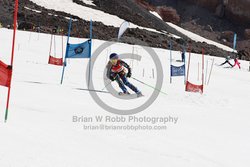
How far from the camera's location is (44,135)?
4781mm

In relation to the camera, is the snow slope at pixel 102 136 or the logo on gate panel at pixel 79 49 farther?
the logo on gate panel at pixel 79 49

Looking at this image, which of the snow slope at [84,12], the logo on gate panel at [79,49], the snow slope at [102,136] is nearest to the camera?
the snow slope at [102,136]

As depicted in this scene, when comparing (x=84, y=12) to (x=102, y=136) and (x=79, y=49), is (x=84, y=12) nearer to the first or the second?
(x=79, y=49)

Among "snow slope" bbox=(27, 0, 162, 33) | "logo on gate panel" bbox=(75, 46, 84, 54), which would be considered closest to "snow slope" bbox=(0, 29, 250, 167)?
"logo on gate panel" bbox=(75, 46, 84, 54)

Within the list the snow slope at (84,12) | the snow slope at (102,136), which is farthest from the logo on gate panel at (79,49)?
the snow slope at (84,12)

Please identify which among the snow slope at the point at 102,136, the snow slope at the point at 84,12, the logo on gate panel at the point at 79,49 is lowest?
the snow slope at the point at 102,136

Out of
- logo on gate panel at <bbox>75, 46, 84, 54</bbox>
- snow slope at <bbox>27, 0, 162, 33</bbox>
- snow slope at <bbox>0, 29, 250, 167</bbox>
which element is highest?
snow slope at <bbox>27, 0, 162, 33</bbox>

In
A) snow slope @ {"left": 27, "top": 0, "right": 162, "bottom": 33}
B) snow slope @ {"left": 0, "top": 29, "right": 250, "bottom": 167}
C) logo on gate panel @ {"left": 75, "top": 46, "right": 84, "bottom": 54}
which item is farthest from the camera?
snow slope @ {"left": 27, "top": 0, "right": 162, "bottom": 33}

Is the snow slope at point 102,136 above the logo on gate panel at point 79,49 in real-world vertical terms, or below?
below

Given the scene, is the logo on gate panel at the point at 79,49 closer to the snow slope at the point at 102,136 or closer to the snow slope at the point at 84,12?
the snow slope at the point at 102,136

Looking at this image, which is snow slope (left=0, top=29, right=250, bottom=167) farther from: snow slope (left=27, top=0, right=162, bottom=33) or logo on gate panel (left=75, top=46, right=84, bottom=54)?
snow slope (left=27, top=0, right=162, bottom=33)

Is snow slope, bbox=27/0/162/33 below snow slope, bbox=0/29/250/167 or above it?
above

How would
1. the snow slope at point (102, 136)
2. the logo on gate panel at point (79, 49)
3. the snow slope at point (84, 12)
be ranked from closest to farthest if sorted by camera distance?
the snow slope at point (102, 136)
the logo on gate panel at point (79, 49)
the snow slope at point (84, 12)

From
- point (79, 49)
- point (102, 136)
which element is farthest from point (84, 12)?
→ point (102, 136)
